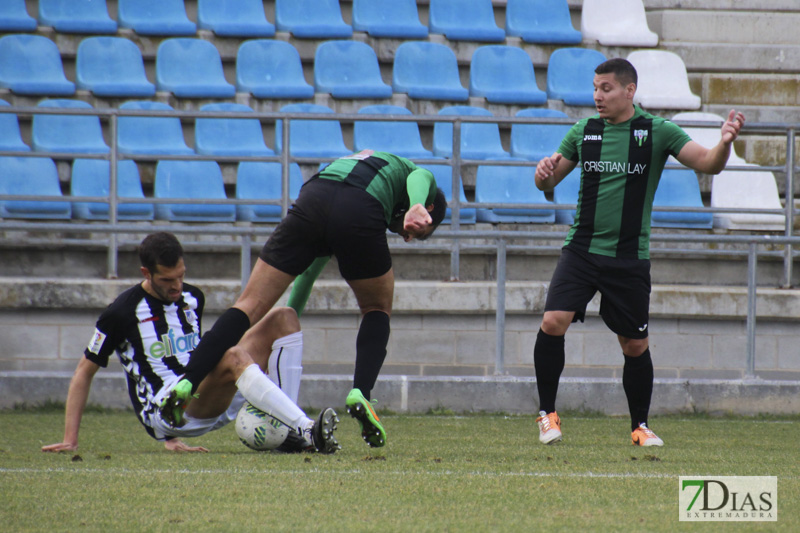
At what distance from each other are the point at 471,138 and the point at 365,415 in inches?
230

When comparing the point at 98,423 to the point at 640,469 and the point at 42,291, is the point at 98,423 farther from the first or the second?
the point at 640,469

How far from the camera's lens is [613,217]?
4.85 meters

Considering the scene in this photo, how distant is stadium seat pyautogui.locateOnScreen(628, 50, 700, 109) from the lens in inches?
388

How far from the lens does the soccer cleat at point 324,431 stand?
13.2ft

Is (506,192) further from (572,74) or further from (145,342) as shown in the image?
(145,342)

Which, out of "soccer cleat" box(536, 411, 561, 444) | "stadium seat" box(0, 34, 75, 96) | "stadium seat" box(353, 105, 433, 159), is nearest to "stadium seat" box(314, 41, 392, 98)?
"stadium seat" box(353, 105, 433, 159)

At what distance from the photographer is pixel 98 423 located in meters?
5.84

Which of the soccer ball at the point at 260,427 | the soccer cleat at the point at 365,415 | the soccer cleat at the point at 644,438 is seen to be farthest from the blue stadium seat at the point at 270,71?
the soccer cleat at the point at 365,415

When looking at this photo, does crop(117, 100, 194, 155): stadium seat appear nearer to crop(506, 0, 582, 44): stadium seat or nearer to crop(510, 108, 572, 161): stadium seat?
crop(510, 108, 572, 161): stadium seat

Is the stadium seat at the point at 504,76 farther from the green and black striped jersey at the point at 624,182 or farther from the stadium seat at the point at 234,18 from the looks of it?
the green and black striped jersey at the point at 624,182

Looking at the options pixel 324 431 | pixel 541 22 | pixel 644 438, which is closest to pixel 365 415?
pixel 324 431

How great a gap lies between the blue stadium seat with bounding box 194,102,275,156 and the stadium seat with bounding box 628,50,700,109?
383 cm

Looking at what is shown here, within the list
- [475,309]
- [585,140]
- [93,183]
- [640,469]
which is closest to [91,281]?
[93,183]

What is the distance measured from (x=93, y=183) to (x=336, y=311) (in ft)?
9.05
